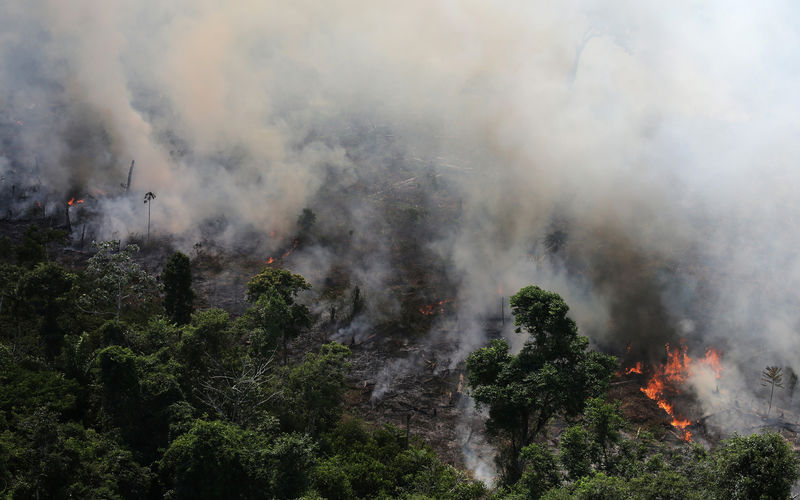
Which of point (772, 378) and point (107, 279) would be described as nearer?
point (772, 378)

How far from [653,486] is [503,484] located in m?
12.0

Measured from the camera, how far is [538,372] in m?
32.0

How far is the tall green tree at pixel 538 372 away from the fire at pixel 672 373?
15.0 metres

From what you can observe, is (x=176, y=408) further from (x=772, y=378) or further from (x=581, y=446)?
(x=772, y=378)

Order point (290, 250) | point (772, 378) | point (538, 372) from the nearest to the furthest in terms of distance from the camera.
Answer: point (538, 372), point (772, 378), point (290, 250)

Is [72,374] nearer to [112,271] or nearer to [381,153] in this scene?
[112,271]

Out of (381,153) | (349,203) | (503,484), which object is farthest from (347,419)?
(381,153)

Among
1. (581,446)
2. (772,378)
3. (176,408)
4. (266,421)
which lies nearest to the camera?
(581,446)

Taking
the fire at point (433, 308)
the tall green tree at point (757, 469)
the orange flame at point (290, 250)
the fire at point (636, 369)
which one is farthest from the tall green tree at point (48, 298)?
the tall green tree at point (757, 469)

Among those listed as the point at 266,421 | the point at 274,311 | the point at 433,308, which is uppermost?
the point at 433,308

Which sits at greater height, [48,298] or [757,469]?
[48,298]

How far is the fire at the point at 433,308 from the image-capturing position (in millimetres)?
54200

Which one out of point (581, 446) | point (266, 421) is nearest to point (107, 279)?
point (266, 421)

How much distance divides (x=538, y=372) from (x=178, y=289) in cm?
3260
